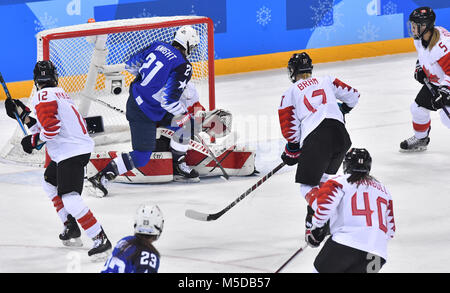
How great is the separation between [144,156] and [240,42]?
4666 mm

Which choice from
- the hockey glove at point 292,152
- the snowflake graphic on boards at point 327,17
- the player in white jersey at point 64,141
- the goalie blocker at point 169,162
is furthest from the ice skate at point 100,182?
the snowflake graphic on boards at point 327,17

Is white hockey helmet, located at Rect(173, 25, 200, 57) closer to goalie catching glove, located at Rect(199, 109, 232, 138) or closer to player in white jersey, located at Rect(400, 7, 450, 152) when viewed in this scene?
goalie catching glove, located at Rect(199, 109, 232, 138)

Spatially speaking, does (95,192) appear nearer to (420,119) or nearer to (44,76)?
(44,76)

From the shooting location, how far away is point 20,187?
19.8ft

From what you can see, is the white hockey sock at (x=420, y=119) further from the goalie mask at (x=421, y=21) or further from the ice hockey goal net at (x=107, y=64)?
the ice hockey goal net at (x=107, y=64)

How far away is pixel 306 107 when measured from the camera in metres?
4.63

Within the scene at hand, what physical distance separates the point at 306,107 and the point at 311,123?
0.08 m

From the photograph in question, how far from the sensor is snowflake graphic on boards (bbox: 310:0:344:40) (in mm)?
10422

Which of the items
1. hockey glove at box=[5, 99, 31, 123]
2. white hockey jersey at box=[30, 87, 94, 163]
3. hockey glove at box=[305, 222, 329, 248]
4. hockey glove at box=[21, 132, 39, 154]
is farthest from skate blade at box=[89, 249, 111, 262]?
hockey glove at box=[305, 222, 329, 248]

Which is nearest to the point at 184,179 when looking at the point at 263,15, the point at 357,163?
the point at 357,163

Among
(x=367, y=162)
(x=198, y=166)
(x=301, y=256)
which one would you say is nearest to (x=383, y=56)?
(x=198, y=166)

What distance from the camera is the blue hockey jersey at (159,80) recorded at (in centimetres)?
563

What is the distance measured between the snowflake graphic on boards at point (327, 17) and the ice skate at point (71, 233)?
620 centimetres

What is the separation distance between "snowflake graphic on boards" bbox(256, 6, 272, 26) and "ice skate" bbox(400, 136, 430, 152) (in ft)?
12.3
